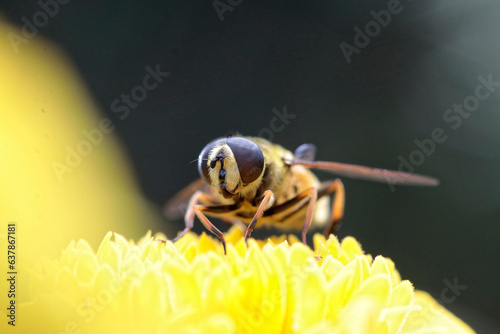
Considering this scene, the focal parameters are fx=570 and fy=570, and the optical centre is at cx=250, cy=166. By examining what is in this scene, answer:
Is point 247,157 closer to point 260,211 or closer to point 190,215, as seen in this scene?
point 260,211

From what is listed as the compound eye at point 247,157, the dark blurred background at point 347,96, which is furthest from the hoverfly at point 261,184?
the dark blurred background at point 347,96

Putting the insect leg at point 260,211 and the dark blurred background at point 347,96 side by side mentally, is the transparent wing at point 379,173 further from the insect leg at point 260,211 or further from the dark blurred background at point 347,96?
the dark blurred background at point 347,96

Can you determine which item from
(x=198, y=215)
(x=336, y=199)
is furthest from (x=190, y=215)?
(x=336, y=199)

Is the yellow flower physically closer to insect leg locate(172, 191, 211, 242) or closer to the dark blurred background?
insect leg locate(172, 191, 211, 242)

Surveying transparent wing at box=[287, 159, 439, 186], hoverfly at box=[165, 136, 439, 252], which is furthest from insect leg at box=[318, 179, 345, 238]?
transparent wing at box=[287, 159, 439, 186]

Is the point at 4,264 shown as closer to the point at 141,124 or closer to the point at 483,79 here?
the point at 141,124

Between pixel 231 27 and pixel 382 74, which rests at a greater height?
pixel 231 27

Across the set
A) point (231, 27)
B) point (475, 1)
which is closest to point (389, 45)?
point (475, 1)
